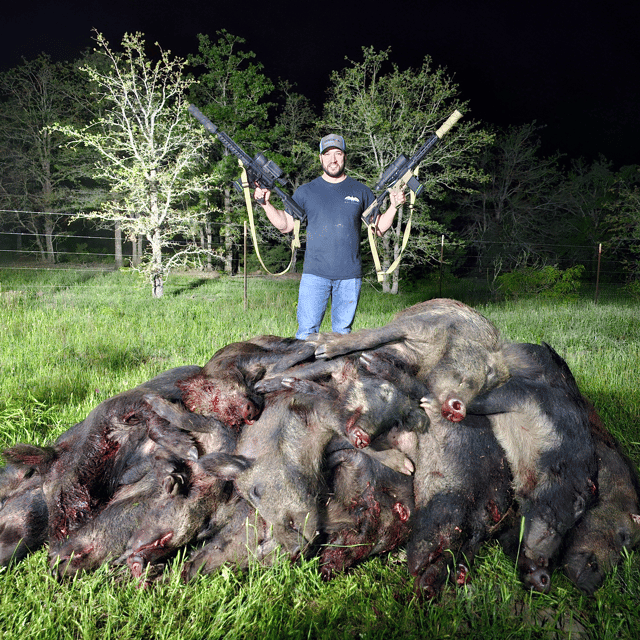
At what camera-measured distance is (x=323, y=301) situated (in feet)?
13.4

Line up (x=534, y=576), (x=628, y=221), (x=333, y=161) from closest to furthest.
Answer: (x=534, y=576) → (x=333, y=161) → (x=628, y=221)

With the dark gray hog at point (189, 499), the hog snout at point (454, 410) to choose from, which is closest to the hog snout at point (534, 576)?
the hog snout at point (454, 410)

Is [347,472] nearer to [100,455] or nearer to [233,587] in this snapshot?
[233,587]

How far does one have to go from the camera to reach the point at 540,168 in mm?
24156

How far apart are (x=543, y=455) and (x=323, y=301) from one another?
2.41 metres

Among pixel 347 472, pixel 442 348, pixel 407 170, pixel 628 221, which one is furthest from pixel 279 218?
pixel 628 221

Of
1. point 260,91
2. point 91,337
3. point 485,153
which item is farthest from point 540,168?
point 91,337

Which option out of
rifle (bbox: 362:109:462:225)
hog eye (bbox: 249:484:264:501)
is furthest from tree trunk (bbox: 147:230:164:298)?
hog eye (bbox: 249:484:264:501)

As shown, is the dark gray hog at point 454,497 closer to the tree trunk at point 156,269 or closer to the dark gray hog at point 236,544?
the dark gray hog at point 236,544

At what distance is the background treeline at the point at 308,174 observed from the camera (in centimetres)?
1511

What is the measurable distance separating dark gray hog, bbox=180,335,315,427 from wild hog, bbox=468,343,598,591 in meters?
0.89

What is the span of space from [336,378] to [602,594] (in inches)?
54.1

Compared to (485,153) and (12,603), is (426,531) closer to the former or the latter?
(12,603)

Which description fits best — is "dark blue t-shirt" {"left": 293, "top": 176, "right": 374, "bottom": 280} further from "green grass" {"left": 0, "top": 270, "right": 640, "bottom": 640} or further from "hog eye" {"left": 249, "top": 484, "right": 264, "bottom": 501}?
"hog eye" {"left": 249, "top": 484, "right": 264, "bottom": 501}
